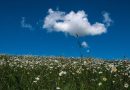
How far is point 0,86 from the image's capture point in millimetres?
9508

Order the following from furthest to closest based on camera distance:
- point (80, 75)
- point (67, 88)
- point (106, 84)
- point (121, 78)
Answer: point (80, 75) < point (121, 78) < point (106, 84) < point (67, 88)

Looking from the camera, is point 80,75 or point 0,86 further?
point 80,75

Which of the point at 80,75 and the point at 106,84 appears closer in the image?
the point at 106,84

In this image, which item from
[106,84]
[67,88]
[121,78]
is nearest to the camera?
[67,88]

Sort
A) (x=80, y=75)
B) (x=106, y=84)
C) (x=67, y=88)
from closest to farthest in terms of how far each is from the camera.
Answer: (x=67, y=88), (x=106, y=84), (x=80, y=75)

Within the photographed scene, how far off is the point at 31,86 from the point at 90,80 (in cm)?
207

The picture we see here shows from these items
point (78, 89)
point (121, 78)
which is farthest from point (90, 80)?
point (78, 89)

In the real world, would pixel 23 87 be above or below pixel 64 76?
below

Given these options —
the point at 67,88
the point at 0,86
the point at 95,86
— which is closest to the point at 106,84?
the point at 95,86

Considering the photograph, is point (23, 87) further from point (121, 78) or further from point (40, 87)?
point (121, 78)

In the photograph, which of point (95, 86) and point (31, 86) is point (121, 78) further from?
point (31, 86)

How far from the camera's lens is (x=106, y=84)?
32.3 ft

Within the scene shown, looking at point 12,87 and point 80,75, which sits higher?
point 80,75

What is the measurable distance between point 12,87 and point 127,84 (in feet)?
9.34
